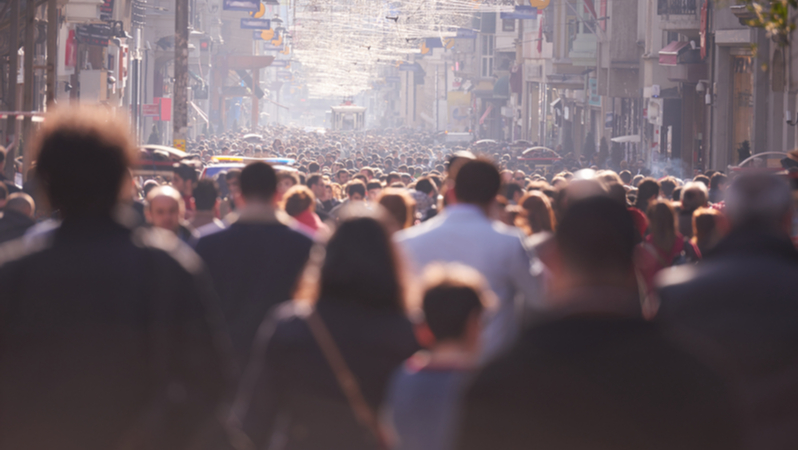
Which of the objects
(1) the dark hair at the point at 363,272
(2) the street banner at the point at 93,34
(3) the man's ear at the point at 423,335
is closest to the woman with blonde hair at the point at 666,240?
(3) the man's ear at the point at 423,335

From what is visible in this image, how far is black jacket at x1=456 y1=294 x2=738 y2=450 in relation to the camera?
2.75 meters

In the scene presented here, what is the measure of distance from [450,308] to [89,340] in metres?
1.02

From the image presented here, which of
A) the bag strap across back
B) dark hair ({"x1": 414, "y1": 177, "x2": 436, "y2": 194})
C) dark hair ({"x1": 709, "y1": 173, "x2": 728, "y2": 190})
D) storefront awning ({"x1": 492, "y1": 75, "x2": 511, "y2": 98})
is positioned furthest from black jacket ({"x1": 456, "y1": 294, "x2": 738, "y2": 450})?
storefront awning ({"x1": 492, "y1": 75, "x2": 511, "y2": 98})

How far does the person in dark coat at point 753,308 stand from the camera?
3828 mm

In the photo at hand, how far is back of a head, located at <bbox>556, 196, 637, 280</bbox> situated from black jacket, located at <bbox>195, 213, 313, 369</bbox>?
2.12m

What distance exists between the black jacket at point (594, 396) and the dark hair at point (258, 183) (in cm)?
280

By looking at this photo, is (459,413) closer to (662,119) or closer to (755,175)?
(755,175)

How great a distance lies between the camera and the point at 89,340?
119 inches

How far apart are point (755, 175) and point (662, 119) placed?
3541cm

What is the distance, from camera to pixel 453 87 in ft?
349

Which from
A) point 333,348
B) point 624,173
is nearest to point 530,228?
point 333,348

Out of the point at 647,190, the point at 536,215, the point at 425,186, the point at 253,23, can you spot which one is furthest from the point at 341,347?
the point at 253,23

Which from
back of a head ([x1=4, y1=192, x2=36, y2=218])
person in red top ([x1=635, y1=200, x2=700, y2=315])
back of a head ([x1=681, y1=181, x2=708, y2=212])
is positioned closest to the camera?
person in red top ([x1=635, y1=200, x2=700, y2=315])

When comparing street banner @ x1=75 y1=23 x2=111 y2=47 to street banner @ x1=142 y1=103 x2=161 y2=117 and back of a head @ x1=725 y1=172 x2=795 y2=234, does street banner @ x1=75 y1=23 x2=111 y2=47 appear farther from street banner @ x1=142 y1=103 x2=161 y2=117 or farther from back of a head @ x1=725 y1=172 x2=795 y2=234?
back of a head @ x1=725 y1=172 x2=795 y2=234
